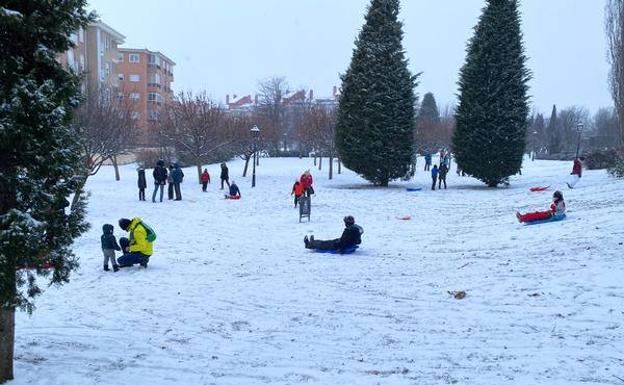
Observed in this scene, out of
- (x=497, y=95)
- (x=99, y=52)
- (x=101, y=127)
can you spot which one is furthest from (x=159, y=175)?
(x=99, y=52)

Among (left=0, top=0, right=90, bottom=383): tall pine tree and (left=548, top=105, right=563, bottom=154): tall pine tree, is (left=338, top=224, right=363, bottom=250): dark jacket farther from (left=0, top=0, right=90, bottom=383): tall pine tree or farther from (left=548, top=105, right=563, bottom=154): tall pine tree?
(left=548, top=105, right=563, bottom=154): tall pine tree

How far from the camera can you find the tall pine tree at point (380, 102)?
99.3 ft

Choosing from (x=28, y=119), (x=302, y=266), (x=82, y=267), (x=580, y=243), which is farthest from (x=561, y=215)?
(x=28, y=119)

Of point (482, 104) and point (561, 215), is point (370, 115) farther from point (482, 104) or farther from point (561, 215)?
point (561, 215)

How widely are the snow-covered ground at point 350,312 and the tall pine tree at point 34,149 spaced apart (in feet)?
4.20

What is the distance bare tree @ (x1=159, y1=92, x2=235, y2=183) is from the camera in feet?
106

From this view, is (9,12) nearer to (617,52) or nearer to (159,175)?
(159,175)

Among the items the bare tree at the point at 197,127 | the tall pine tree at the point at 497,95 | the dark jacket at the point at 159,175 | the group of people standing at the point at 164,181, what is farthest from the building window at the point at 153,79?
the dark jacket at the point at 159,175

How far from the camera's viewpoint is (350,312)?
8.30 m

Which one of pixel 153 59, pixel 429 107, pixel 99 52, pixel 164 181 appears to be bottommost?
pixel 164 181

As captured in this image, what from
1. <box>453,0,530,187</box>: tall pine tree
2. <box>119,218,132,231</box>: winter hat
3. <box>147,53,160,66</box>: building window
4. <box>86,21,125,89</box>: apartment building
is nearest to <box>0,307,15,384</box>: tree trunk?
<box>119,218,132,231</box>: winter hat

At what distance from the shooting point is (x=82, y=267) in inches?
462

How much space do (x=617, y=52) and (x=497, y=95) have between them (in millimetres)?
5668

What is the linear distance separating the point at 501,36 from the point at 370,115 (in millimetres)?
7786
